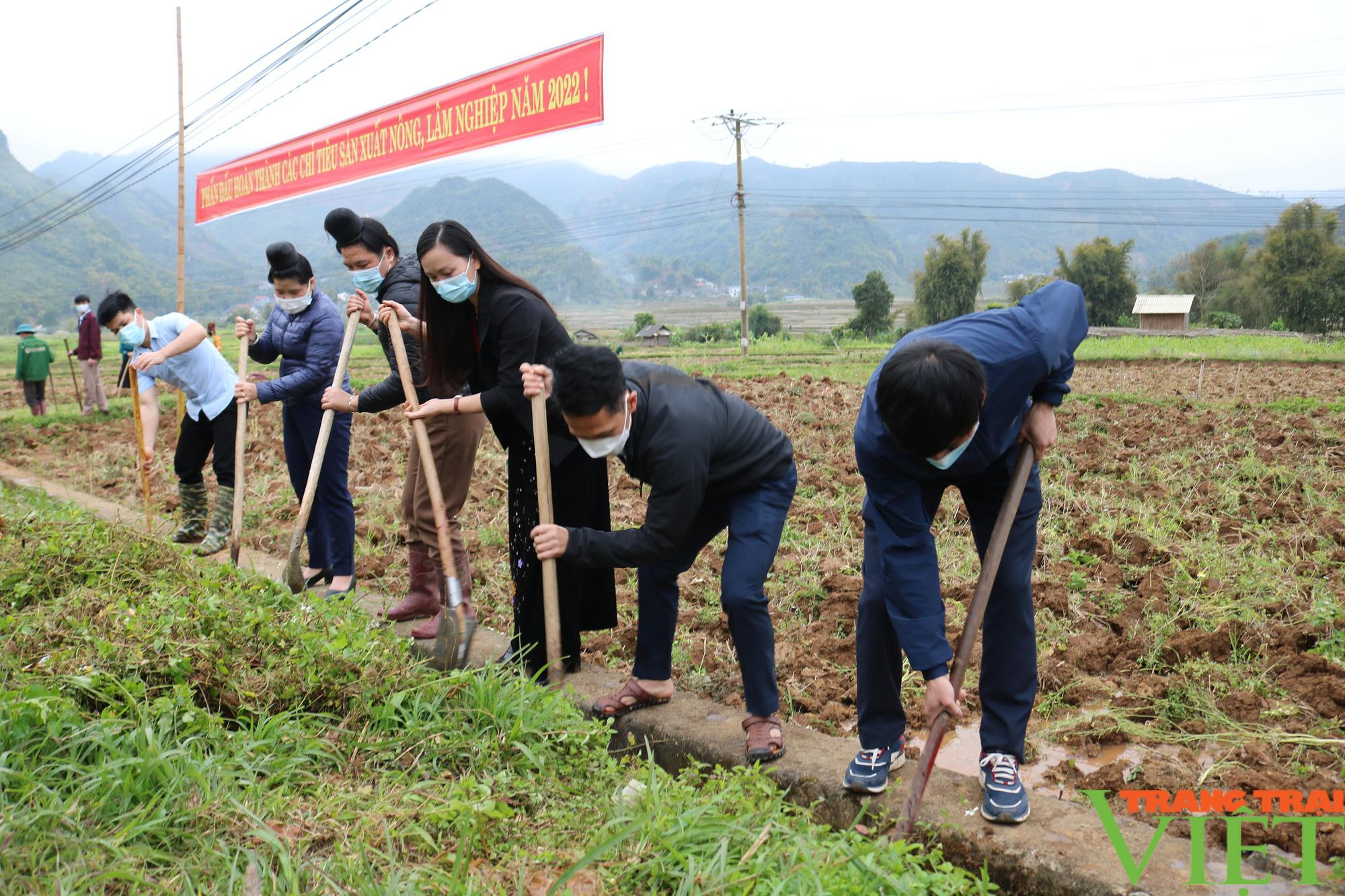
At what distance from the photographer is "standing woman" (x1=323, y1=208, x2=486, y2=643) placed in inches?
150

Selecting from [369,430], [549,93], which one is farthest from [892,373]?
[369,430]

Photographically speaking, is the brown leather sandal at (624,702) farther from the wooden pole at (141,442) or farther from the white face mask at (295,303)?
the wooden pole at (141,442)

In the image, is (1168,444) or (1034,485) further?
(1168,444)

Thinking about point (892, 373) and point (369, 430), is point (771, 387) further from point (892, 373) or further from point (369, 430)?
point (892, 373)

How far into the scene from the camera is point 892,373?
2090mm

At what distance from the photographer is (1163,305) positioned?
40.7 metres

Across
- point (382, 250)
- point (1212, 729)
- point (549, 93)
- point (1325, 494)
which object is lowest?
point (1212, 729)

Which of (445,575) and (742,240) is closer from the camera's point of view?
(445,575)

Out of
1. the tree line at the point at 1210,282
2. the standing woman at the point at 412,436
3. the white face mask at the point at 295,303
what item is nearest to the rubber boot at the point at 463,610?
the standing woman at the point at 412,436

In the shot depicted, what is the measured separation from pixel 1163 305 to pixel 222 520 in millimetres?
42854

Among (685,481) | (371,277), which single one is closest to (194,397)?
(371,277)

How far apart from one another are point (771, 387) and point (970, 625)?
10.4 metres

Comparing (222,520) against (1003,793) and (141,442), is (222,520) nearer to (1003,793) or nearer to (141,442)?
(141,442)

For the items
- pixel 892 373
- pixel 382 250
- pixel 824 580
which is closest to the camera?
pixel 892 373
